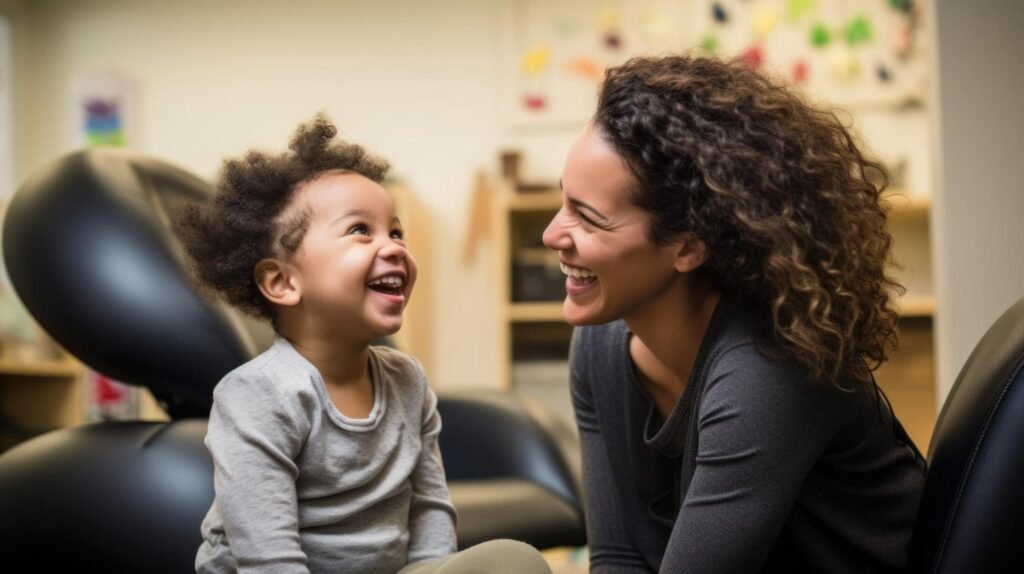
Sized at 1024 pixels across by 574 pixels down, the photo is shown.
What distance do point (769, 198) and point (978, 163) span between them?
0.64 m

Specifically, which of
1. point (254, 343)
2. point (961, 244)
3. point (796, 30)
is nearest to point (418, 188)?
point (796, 30)

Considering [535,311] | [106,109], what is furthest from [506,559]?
[106,109]

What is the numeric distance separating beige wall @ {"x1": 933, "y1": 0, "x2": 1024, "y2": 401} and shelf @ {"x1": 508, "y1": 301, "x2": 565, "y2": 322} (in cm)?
235

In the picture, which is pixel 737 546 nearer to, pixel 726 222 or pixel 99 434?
pixel 726 222

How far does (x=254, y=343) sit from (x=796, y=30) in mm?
3094

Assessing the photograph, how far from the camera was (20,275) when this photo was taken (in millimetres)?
1567

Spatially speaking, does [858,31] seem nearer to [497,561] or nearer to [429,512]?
[429,512]

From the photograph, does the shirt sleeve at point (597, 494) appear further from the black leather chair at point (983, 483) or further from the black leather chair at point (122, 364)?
the black leather chair at point (983, 483)

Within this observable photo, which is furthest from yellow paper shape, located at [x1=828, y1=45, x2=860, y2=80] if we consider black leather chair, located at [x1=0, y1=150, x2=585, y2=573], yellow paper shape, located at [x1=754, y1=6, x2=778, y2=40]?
black leather chair, located at [x1=0, y1=150, x2=585, y2=573]

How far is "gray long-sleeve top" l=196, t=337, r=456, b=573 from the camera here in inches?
41.3

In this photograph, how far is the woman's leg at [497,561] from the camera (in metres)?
1.05

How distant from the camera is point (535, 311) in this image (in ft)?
12.7

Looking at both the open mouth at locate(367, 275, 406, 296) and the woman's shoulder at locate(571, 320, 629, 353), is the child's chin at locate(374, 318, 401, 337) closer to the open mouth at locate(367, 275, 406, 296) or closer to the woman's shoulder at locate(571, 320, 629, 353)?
the open mouth at locate(367, 275, 406, 296)

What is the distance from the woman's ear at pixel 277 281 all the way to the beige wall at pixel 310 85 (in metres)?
3.23
